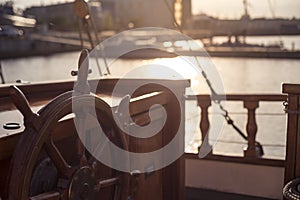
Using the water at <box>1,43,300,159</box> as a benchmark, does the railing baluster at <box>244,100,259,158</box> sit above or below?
above

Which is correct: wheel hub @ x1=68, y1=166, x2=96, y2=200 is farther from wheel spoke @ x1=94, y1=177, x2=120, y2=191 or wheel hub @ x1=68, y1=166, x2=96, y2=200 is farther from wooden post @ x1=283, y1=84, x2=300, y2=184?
wooden post @ x1=283, y1=84, x2=300, y2=184

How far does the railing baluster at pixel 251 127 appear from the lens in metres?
2.70

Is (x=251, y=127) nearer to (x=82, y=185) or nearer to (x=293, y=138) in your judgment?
(x=293, y=138)

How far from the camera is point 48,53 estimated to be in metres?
23.2

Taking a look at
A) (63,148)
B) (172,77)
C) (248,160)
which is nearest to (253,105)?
(248,160)

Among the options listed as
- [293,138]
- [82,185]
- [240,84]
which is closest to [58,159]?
[82,185]

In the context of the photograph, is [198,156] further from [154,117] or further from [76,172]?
[76,172]

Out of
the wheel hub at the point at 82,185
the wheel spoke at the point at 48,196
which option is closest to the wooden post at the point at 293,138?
the wheel hub at the point at 82,185

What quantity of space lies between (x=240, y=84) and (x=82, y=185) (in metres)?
10.3

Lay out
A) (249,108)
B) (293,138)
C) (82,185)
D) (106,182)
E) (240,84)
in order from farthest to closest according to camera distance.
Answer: (240,84), (249,108), (293,138), (106,182), (82,185)

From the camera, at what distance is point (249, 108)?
2.77 metres

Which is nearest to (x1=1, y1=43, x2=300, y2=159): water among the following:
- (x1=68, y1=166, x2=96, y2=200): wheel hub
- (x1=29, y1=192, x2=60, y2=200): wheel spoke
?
(x1=68, y1=166, x2=96, y2=200): wheel hub

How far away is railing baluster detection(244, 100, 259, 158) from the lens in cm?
270

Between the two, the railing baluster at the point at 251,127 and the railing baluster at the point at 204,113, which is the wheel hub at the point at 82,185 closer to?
the railing baluster at the point at 251,127
